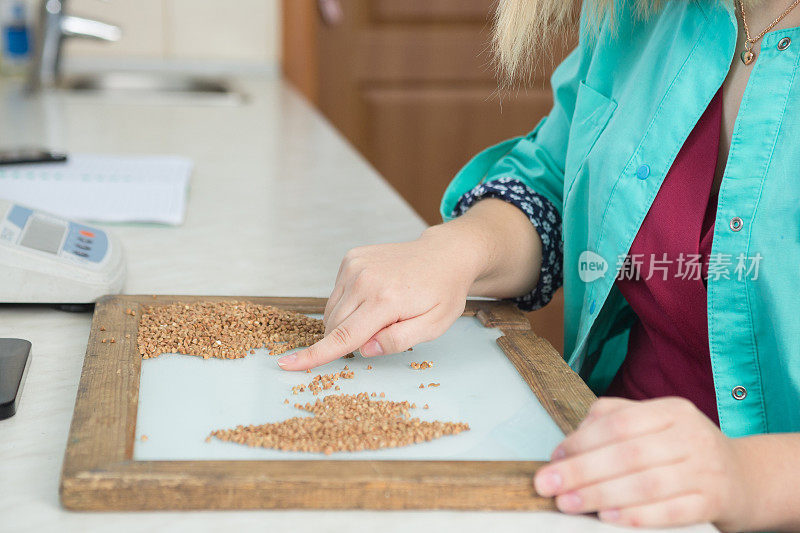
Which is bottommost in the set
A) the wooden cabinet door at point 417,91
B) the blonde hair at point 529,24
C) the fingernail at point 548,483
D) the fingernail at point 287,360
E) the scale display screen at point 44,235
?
the wooden cabinet door at point 417,91

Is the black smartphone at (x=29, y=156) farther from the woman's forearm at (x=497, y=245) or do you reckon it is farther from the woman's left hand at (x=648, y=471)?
the woman's left hand at (x=648, y=471)

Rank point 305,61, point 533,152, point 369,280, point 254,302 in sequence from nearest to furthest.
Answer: point 369,280 < point 254,302 < point 533,152 < point 305,61

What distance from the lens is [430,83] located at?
2984mm

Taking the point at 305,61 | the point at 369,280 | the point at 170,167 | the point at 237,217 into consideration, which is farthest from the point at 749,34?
the point at 305,61

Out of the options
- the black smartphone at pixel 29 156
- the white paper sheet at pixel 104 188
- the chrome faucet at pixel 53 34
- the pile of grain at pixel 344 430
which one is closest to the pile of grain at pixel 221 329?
the pile of grain at pixel 344 430

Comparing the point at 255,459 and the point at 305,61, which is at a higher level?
the point at 255,459

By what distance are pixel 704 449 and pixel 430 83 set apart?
8.37ft

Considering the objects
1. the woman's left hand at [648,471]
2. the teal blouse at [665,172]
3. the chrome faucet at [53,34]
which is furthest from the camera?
the chrome faucet at [53,34]

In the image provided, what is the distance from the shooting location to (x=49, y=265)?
2.85ft

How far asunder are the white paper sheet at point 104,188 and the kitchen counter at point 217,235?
0.10 ft

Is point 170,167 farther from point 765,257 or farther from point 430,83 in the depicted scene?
point 430,83

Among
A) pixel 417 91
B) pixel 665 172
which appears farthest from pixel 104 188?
pixel 417 91

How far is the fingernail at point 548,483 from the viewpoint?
1.79 feet

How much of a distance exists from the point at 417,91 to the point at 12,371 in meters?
2.41
